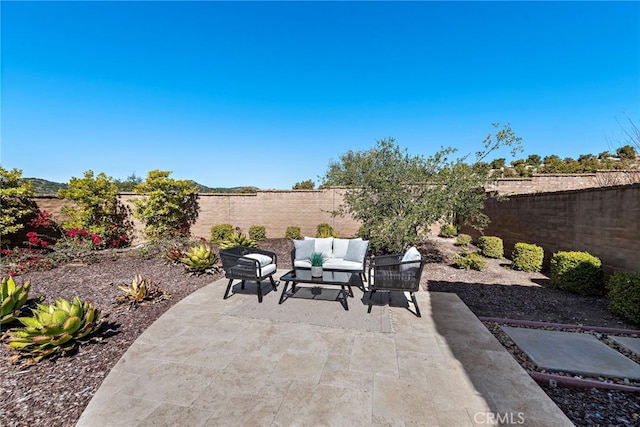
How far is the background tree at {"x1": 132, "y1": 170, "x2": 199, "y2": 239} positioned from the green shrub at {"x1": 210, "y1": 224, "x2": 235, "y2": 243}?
1.32 metres

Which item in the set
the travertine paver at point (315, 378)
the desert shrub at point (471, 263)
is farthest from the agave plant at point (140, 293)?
the desert shrub at point (471, 263)

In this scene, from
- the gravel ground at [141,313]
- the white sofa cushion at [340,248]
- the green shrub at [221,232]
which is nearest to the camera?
the gravel ground at [141,313]

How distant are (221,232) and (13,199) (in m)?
6.08

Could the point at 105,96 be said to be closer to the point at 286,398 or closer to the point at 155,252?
the point at 155,252

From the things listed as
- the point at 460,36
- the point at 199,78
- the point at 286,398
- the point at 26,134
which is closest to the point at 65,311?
the point at 286,398

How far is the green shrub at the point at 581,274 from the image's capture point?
4.68 meters

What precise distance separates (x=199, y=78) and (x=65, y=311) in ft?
30.2

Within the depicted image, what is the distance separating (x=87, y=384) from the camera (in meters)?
2.27

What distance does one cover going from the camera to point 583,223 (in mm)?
5469

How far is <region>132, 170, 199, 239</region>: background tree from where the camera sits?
981cm

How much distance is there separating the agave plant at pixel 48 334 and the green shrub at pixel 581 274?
25.5 feet

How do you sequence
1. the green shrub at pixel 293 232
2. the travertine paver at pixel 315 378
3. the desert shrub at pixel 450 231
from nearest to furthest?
the travertine paver at pixel 315 378 < the green shrub at pixel 293 232 < the desert shrub at pixel 450 231

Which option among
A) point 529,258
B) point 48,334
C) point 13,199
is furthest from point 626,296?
point 13,199

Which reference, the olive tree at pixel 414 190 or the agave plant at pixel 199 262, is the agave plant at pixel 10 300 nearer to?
the agave plant at pixel 199 262
